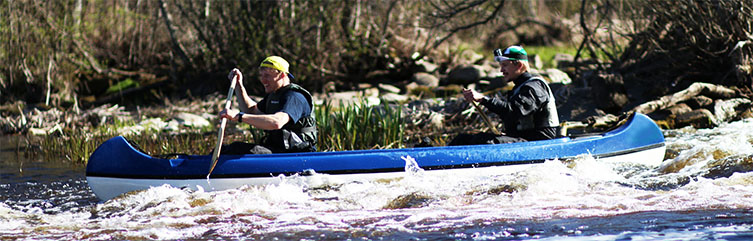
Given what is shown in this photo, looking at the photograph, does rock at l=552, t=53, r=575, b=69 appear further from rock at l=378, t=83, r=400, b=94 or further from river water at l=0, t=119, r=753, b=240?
river water at l=0, t=119, r=753, b=240

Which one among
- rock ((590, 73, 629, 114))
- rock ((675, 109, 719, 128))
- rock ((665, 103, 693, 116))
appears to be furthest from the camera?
rock ((590, 73, 629, 114))

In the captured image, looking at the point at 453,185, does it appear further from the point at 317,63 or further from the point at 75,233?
the point at 317,63

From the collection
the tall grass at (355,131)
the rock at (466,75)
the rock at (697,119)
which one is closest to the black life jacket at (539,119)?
the tall grass at (355,131)

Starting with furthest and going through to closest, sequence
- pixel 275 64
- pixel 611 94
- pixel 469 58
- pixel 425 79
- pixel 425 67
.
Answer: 1. pixel 469 58
2. pixel 425 67
3. pixel 425 79
4. pixel 611 94
5. pixel 275 64

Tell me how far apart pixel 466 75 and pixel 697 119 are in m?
5.21

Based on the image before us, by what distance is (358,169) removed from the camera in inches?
267

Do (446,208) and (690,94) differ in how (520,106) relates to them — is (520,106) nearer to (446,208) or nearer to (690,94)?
(446,208)

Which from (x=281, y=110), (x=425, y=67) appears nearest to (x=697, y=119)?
(x=281, y=110)

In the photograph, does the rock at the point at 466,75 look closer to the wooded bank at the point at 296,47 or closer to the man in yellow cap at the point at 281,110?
the wooded bank at the point at 296,47

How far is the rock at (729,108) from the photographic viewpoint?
10781mm

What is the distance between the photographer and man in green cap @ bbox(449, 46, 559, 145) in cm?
722

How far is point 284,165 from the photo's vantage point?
674 cm

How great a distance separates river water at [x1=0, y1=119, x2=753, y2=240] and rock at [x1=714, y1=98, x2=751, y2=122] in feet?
9.67

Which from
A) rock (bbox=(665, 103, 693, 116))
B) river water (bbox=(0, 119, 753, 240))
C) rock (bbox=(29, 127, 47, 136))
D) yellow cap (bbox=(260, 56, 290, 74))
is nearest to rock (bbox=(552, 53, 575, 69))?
rock (bbox=(665, 103, 693, 116))
